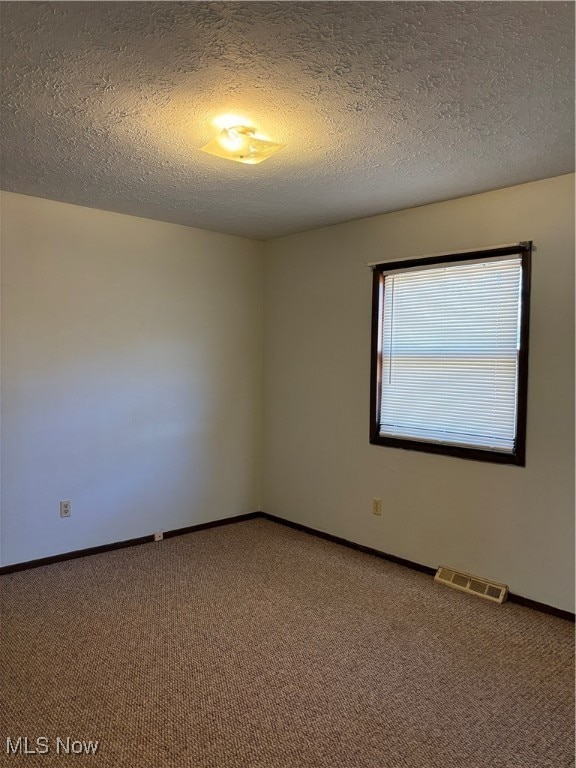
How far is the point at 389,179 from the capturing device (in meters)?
3.03

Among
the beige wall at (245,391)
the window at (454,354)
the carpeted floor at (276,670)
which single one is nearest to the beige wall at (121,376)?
the beige wall at (245,391)

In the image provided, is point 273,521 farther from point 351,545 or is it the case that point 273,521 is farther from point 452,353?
point 452,353

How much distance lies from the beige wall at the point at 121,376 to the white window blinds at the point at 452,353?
142cm

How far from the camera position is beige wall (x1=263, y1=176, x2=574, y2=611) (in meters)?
2.93

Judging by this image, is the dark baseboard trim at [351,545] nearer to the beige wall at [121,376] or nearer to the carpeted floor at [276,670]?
the carpeted floor at [276,670]

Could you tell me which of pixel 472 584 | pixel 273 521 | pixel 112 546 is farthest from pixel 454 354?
pixel 112 546

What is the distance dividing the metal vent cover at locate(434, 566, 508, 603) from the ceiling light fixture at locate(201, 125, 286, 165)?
8.88 ft

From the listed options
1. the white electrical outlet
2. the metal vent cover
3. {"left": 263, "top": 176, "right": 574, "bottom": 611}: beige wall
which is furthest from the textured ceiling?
the metal vent cover

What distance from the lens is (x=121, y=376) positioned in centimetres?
392

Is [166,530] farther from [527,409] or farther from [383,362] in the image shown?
[527,409]

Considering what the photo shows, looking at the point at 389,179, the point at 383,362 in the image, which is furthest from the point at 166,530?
the point at 389,179

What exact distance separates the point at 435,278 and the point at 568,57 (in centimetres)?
176

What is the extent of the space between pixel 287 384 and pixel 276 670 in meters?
2.50

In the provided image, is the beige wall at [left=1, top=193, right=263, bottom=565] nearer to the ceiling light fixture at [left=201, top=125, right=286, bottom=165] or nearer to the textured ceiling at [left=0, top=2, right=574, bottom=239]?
the textured ceiling at [left=0, top=2, right=574, bottom=239]
